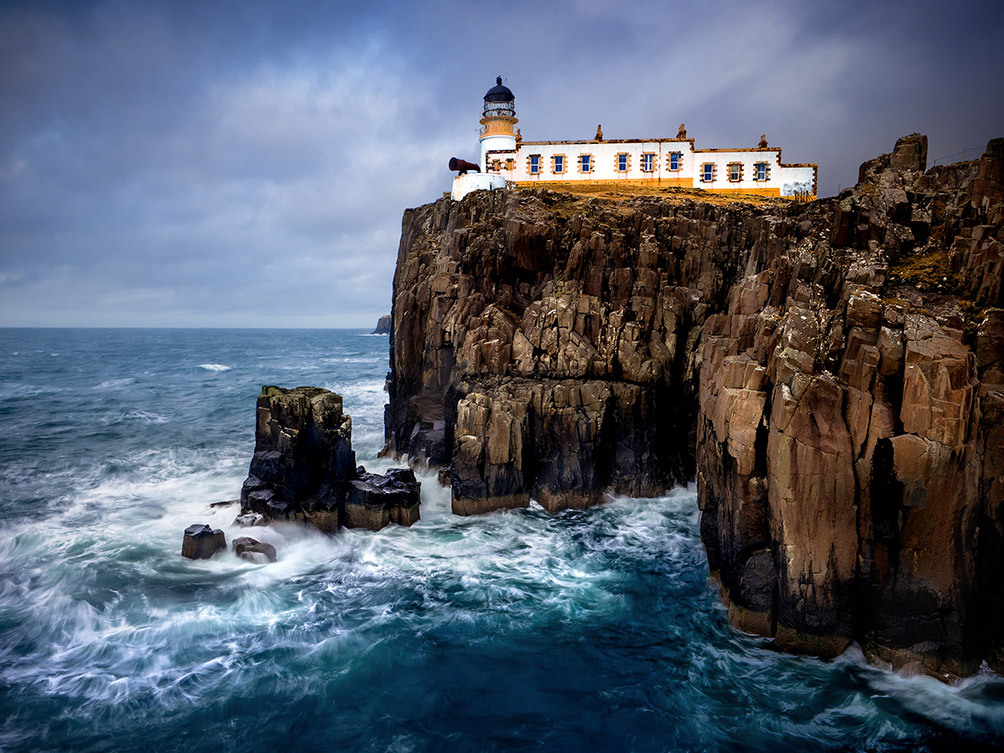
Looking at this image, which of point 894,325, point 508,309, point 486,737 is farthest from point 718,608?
point 508,309

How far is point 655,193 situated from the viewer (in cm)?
4909

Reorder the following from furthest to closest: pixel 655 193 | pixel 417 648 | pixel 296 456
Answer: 1. pixel 655 193
2. pixel 296 456
3. pixel 417 648

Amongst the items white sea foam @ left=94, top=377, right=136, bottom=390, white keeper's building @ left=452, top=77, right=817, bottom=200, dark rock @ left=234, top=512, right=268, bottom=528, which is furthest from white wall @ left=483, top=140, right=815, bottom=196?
white sea foam @ left=94, top=377, right=136, bottom=390

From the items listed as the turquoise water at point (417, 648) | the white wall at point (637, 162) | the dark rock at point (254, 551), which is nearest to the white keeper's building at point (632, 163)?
the white wall at point (637, 162)

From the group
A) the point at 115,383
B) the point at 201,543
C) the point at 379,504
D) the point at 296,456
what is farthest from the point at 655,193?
the point at 115,383

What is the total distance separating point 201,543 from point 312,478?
5.47 meters

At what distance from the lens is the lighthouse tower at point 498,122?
5272cm

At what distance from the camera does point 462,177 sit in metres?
51.3

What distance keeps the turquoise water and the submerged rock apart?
3.42 ft

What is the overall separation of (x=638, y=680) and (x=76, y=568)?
22.9 meters

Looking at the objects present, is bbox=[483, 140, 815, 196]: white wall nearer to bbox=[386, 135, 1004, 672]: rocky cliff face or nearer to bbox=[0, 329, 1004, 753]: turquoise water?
bbox=[386, 135, 1004, 672]: rocky cliff face

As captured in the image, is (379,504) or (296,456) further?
(379,504)

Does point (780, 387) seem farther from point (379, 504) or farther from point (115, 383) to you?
point (115, 383)

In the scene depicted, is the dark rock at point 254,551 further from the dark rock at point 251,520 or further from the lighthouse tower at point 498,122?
the lighthouse tower at point 498,122
